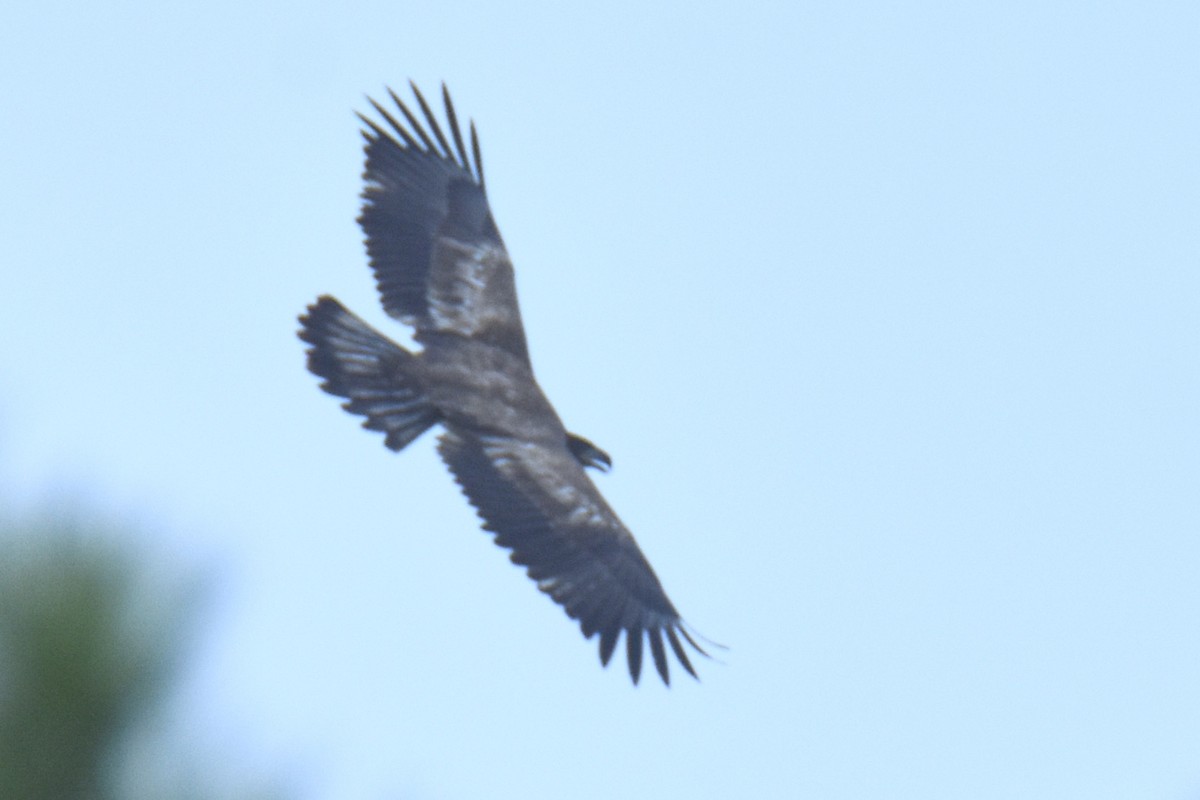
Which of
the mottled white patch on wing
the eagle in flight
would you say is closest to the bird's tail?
the eagle in flight

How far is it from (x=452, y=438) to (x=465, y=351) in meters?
0.56

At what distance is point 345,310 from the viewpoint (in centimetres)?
916

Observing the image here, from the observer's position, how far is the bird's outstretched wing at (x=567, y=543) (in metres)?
8.70

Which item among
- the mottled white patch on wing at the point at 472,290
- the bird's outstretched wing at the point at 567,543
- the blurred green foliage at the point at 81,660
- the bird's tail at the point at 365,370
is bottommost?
the blurred green foliage at the point at 81,660

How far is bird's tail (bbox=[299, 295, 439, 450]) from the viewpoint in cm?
895

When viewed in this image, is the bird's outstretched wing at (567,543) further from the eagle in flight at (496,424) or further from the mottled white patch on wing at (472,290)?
the mottled white patch on wing at (472,290)

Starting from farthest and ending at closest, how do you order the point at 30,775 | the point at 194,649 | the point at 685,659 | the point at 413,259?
the point at 413,259 → the point at 685,659 → the point at 194,649 → the point at 30,775

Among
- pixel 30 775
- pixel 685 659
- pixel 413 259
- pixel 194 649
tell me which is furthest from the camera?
pixel 413 259

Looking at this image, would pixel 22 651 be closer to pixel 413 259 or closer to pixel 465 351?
pixel 465 351

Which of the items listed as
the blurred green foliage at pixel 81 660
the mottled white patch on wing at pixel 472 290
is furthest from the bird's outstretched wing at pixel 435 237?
the blurred green foliage at pixel 81 660

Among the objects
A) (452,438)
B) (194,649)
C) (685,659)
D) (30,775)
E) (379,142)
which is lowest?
(30,775)

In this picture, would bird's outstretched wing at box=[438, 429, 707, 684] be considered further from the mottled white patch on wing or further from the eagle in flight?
the mottled white patch on wing

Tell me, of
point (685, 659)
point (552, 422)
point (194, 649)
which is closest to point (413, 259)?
point (552, 422)

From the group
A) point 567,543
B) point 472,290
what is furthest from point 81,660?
point 472,290
